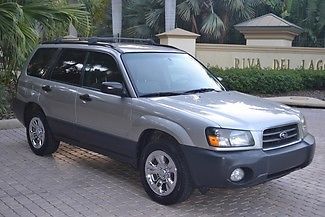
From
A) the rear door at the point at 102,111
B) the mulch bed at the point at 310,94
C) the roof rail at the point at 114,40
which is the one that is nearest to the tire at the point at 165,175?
the rear door at the point at 102,111

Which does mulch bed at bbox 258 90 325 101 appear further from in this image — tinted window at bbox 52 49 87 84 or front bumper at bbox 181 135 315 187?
front bumper at bbox 181 135 315 187

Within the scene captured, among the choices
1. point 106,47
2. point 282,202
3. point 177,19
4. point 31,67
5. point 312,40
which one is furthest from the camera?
point 177,19

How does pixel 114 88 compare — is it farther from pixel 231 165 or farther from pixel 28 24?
pixel 28 24

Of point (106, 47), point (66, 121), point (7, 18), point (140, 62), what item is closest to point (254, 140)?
point (140, 62)

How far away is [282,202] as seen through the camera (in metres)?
5.57

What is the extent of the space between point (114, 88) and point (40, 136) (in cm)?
220

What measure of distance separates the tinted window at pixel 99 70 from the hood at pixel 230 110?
0.76m

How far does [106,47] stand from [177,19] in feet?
71.2

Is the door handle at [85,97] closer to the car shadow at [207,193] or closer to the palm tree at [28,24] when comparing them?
the car shadow at [207,193]

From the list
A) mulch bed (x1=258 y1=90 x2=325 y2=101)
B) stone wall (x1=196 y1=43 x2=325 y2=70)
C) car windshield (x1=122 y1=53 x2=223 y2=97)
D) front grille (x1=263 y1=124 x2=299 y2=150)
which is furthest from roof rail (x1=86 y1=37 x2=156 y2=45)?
stone wall (x1=196 y1=43 x2=325 y2=70)

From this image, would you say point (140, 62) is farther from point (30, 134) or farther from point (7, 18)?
point (7, 18)

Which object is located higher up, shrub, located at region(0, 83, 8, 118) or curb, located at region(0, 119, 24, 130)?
shrub, located at region(0, 83, 8, 118)

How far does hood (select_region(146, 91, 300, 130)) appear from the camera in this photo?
4.99 m

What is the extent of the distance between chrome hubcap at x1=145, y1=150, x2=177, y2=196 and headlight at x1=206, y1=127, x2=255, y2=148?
1.91 ft
